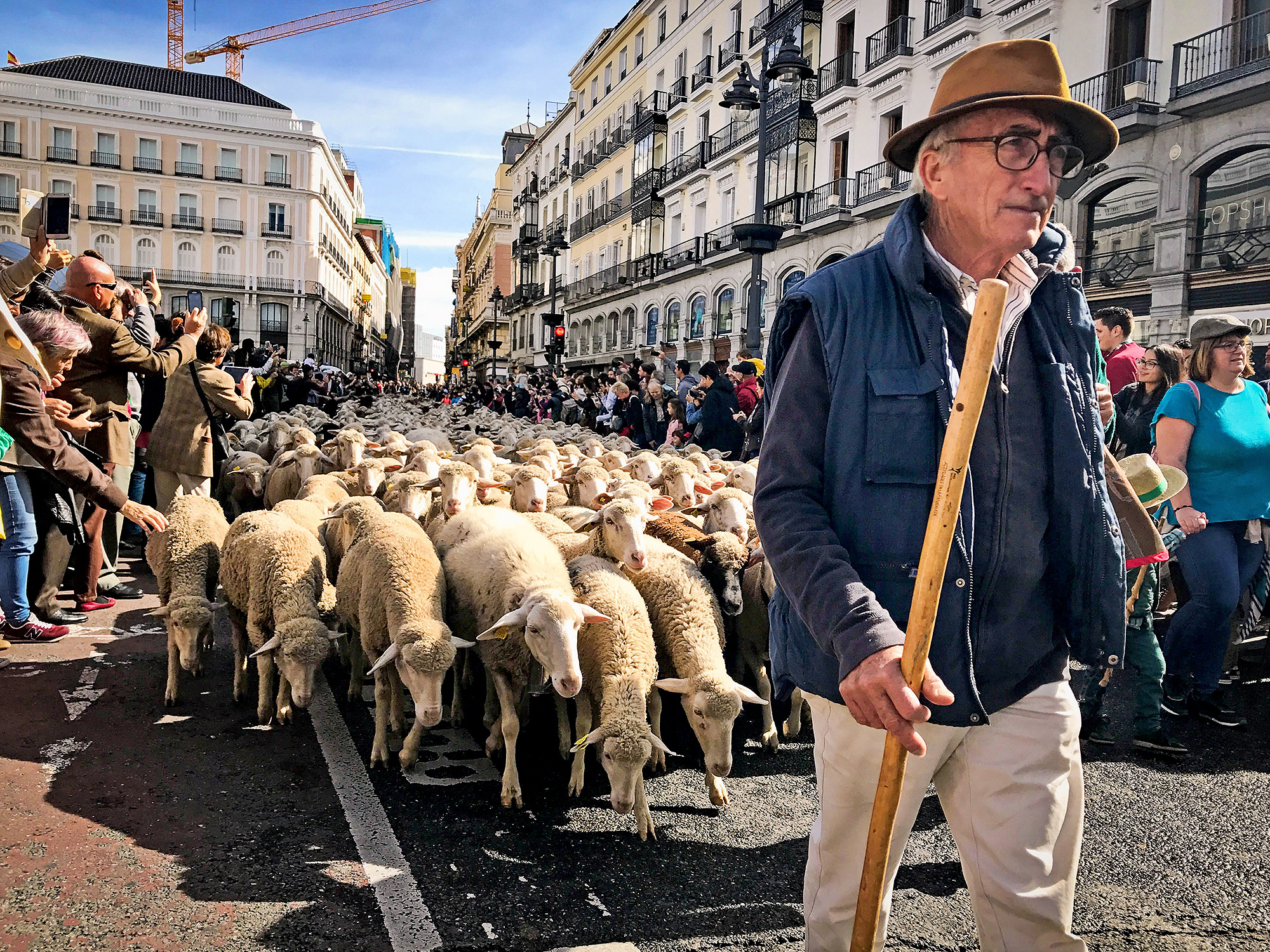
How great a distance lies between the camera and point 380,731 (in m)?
4.11

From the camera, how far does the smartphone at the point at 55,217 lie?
18.7 feet

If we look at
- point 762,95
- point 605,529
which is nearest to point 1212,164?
point 762,95

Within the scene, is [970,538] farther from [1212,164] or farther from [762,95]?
[1212,164]

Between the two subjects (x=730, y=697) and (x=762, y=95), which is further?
(x=762, y=95)

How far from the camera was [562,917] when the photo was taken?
2.87 meters

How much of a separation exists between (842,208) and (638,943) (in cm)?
2419

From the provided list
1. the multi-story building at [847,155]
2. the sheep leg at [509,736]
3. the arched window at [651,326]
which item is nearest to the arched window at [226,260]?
the multi-story building at [847,155]

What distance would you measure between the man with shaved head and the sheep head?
4.72 metres

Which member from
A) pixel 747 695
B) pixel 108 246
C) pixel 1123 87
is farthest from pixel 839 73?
pixel 108 246

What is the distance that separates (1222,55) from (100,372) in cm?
1741

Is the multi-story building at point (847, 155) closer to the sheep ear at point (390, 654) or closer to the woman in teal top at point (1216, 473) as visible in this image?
the woman in teal top at point (1216, 473)

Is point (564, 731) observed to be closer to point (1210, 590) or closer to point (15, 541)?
point (1210, 590)

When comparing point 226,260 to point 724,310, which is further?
point 226,260

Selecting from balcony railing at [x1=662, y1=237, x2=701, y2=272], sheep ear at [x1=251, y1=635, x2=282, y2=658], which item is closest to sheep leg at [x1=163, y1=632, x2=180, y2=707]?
sheep ear at [x1=251, y1=635, x2=282, y2=658]
